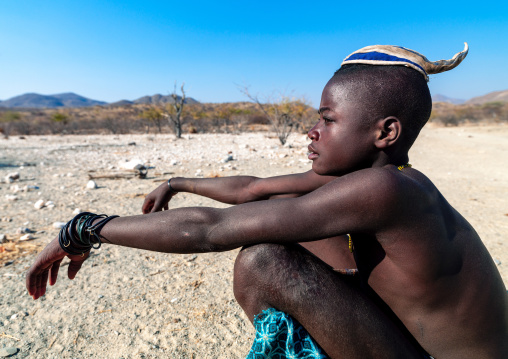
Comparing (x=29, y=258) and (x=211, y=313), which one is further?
(x=29, y=258)

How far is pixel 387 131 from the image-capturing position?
112cm

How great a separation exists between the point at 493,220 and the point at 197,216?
3.60 metres

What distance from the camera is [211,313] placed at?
186 centimetres

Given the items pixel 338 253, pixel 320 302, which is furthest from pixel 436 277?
pixel 338 253

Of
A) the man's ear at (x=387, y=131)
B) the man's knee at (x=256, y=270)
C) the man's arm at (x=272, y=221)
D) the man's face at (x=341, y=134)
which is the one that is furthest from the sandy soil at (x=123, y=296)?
the man's ear at (x=387, y=131)

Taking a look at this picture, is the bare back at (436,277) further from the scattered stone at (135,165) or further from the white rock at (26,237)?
the scattered stone at (135,165)

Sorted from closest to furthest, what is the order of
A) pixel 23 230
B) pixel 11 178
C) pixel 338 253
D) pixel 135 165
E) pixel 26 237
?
1. pixel 338 253
2. pixel 26 237
3. pixel 23 230
4. pixel 11 178
5. pixel 135 165

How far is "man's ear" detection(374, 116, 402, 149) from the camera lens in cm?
111

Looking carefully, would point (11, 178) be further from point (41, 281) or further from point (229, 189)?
point (229, 189)

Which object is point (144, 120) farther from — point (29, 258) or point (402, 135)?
point (402, 135)

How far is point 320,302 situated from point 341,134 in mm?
566

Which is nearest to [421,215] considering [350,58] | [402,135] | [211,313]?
[402,135]

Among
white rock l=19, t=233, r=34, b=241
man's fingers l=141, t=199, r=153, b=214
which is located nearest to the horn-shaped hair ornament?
man's fingers l=141, t=199, r=153, b=214

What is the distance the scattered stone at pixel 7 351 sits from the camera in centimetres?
149
